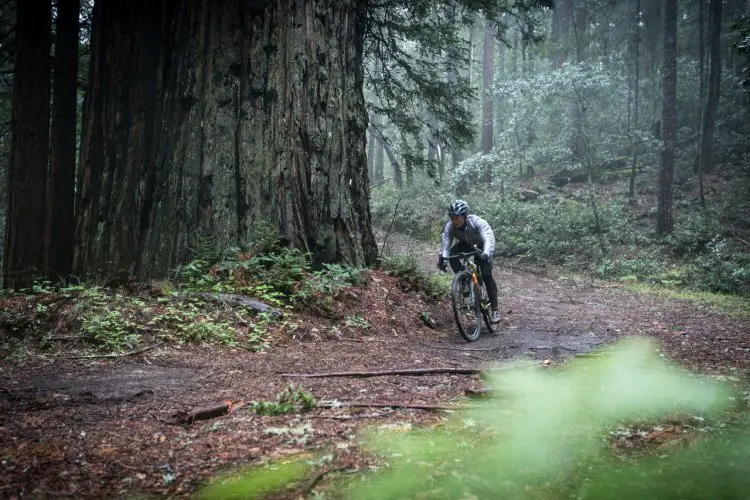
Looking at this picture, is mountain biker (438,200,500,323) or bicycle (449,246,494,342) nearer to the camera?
bicycle (449,246,494,342)

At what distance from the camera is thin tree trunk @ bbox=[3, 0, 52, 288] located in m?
9.23

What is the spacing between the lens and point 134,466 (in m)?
2.58

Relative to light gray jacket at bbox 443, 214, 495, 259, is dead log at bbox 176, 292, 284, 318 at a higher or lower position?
lower

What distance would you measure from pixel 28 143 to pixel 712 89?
24.6 m

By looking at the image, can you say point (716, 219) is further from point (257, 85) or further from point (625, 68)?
point (257, 85)

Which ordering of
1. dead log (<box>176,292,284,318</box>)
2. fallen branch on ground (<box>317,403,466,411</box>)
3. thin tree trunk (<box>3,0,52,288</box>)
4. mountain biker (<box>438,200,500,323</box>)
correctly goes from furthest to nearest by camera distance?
1. thin tree trunk (<box>3,0,52,288</box>)
2. mountain biker (<box>438,200,500,323</box>)
3. dead log (<box>176,292,284,318</box>)
4. fallen branch on ground (<box>317,403,466,411</box>)

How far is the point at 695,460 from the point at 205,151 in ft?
23.0

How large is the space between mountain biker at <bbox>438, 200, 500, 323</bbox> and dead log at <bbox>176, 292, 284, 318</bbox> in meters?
3.08

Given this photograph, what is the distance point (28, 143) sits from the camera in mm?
9281

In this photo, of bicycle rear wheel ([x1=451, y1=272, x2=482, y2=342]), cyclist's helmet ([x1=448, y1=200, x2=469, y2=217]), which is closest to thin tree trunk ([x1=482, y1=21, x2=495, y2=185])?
cyclist's helmet ([x1=448, y1=200, x2=469, y2=217])

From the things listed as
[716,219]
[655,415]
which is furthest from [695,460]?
[716,219]

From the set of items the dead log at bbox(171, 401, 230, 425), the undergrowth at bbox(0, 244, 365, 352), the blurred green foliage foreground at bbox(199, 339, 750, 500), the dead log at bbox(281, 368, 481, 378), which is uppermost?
the undergrowth at bbox(0, 244, 365, 352)

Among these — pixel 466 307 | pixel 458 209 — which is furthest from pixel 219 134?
pixel 466 307

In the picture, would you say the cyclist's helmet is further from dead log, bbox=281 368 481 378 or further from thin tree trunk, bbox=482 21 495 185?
thin tree trunk, bbox=482 21 495 185
